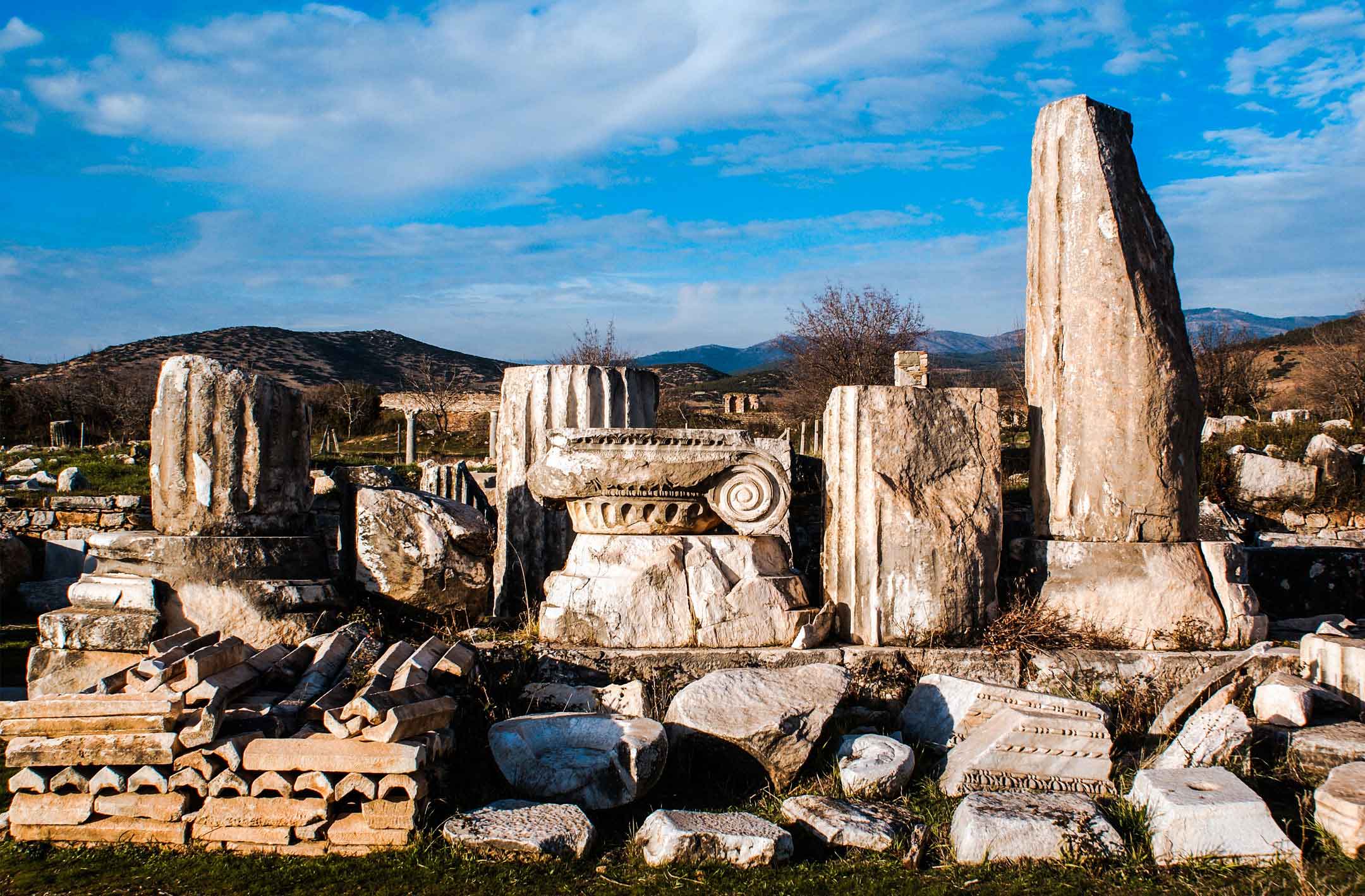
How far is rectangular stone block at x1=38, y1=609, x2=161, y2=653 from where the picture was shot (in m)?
5.06

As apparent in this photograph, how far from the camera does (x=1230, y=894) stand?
3.04 m

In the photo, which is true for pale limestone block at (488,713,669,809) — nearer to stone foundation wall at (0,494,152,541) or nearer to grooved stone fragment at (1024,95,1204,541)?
grooved stone fragment at (1024,95,1204,541)

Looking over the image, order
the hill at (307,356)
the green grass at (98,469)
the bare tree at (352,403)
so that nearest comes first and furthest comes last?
1. the green grass at (98,469)
2. the bare tree at (352,403)
3. the hill at (307,356)

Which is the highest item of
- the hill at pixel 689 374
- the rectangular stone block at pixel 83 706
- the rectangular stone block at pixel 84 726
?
the hill at pixel 689 374

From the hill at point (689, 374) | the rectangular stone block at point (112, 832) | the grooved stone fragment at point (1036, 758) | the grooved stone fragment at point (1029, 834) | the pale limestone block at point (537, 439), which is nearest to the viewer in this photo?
the grooved stone fragment at point (1029, 834)

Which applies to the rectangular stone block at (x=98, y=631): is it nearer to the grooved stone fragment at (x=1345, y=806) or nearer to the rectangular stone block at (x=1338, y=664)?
the grooved stone fragment at (x=1345, y=806)

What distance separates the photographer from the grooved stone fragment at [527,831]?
3402 mm

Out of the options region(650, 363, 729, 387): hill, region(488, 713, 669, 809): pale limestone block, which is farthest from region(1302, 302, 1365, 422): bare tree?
region(650, 363, 729, 387): hill

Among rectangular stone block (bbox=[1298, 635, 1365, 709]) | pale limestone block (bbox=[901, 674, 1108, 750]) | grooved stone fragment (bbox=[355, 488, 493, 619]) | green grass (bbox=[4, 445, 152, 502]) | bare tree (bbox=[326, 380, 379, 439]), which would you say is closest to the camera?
pale limestone block (bbox=[901, 674, 1108, 750])

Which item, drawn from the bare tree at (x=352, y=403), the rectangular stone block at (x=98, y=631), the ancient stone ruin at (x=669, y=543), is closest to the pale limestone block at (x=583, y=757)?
the ancient stone ruin at (x=669, y=543)

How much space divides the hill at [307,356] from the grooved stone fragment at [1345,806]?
131 feet

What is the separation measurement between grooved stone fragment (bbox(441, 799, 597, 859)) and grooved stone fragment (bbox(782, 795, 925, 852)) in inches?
31.8

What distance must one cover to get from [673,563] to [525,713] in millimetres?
1097

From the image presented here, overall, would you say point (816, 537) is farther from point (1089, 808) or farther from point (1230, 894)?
point (1230, 894)
